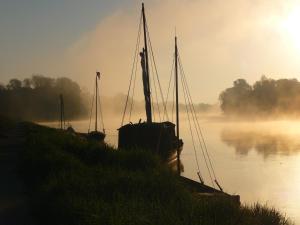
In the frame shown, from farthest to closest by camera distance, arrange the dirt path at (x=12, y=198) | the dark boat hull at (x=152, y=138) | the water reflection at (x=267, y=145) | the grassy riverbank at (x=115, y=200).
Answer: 1. the water reflection at (x=267, y=145)
2. the dark boat hull at (x=152, y=138)
3. the dirt path at (x=12, y=198)
4. the grassy riverbank at (x=115, y=200)

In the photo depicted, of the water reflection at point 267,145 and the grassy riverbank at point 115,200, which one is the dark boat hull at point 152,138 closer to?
the grassy riverbank at point 115,200

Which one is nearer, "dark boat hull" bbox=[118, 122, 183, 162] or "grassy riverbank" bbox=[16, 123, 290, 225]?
"grassy riverbank" bbox=[16, 123, 290, 225]

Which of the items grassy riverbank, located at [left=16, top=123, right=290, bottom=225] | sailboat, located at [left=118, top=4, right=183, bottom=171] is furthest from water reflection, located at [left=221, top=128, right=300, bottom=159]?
grassy riverbank, located at [left=16, top=123, right=290, bottom=225]

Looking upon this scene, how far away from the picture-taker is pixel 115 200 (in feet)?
44.8

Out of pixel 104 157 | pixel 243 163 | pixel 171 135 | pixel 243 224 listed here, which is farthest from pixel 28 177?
pixel 243 163

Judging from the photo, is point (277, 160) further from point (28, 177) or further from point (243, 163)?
point (28, 177)

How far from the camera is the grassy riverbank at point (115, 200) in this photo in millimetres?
11602

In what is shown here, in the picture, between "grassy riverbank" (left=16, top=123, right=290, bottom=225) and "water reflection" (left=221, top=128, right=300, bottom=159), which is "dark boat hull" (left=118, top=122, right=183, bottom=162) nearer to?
"grassy riverbank" (left=16, top=123, right=290, bottom=225)

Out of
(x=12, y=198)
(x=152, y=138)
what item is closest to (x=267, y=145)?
(x=152, y=138)

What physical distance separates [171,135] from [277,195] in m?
13.7

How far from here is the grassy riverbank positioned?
11602 millimetres

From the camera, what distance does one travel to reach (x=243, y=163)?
69125mm

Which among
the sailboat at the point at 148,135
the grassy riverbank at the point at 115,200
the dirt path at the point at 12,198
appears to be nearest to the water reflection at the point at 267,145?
the sailboat at the point at 148,135

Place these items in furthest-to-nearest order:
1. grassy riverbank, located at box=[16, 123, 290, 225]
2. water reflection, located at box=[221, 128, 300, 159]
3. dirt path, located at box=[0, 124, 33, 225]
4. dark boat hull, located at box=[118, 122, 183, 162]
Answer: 1. water reflection, located at box=[221, 128, 300, 159]
2. dark boat hull, located at box=[118, 122, 183, 162]
3. dirt path, located at box=[0, 124, 33, 225]
4. grassy riverbank, located at box=[16, 123, 290, 225]
